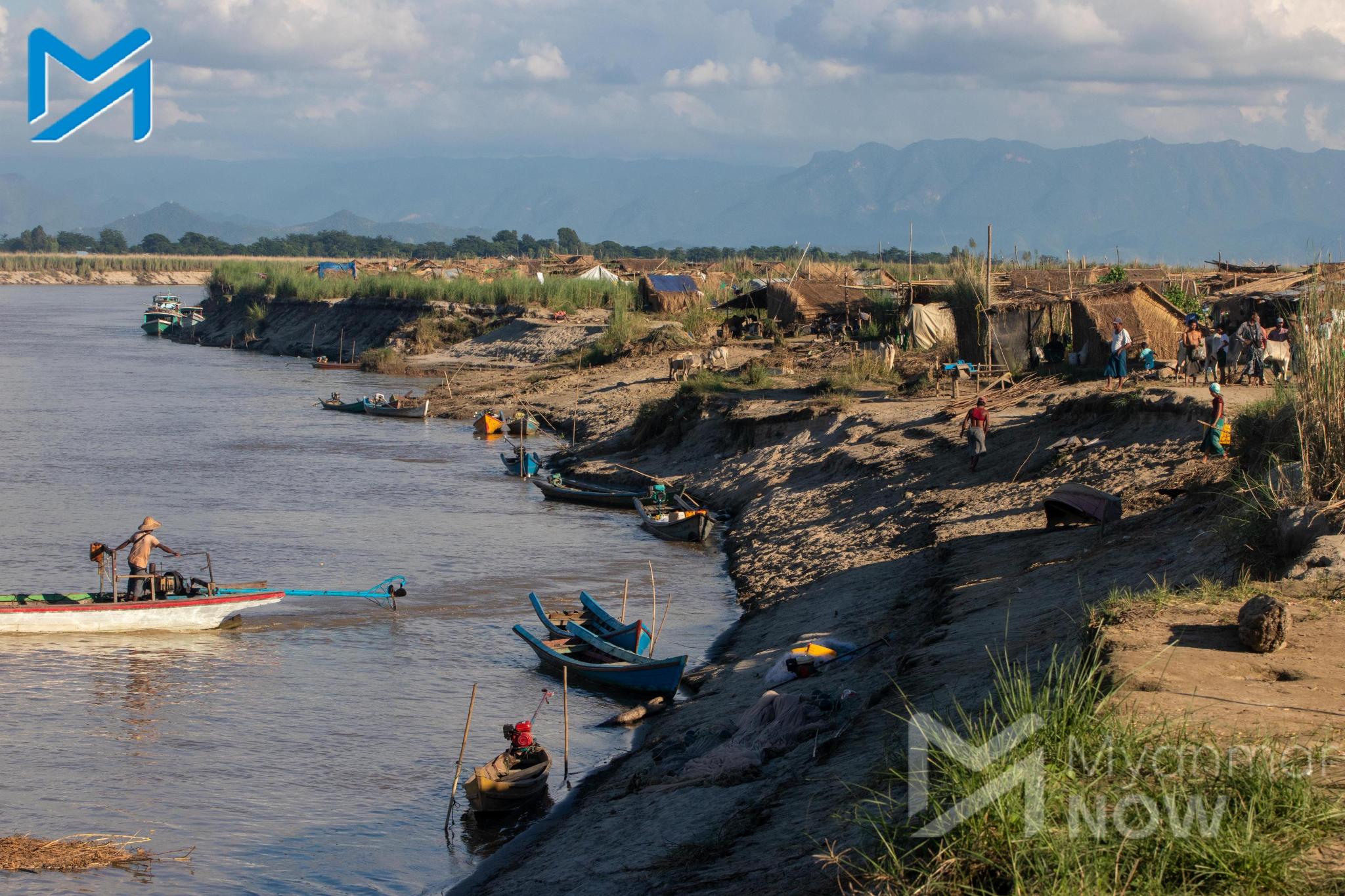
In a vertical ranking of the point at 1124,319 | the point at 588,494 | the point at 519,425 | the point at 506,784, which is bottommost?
the point at 506,784

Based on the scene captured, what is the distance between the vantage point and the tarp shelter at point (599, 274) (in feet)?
224

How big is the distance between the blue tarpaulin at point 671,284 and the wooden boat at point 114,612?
38091 millimetres

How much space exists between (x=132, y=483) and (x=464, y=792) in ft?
71.0

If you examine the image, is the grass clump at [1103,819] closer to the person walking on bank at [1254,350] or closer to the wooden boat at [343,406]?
the person walking on bank at [1254,350]

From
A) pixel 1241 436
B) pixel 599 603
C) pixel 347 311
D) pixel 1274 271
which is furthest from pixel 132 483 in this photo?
pixel 347 311

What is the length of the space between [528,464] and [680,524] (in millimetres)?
8788

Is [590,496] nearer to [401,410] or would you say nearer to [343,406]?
[401,410]

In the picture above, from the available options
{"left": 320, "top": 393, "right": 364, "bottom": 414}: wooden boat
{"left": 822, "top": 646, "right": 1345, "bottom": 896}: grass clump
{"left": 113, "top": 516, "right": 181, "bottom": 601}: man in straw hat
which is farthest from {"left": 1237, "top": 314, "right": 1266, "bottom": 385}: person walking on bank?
{"left": 320, "top": 393, "right": 364, "bottom": 414}: wooden boat

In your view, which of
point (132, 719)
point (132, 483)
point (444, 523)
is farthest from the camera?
point (132, 483)

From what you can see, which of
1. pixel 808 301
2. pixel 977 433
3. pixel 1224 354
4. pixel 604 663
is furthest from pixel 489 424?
pixel 604 663

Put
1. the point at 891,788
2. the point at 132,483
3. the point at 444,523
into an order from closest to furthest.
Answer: the point at 891,788, the point at 444,523, the point at 132,483

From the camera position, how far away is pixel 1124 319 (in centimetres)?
2528

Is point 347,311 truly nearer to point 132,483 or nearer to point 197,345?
point 197,345

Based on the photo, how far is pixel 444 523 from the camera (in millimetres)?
26047
